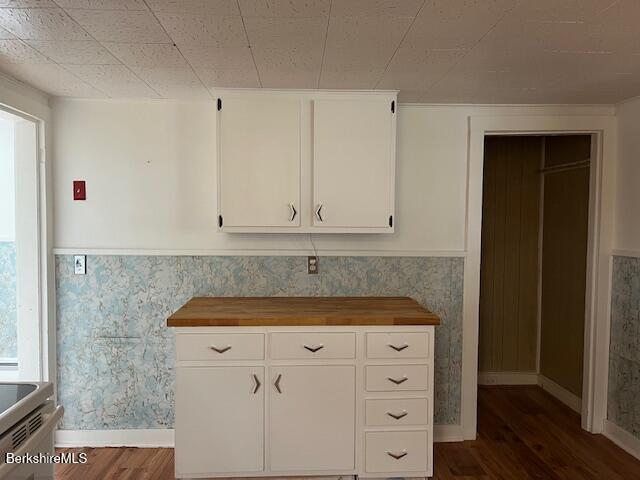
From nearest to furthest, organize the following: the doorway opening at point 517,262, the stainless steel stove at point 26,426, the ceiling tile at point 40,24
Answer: the stainless steel stove at point 26,426, the ceiling tile at point 40,24, the doorway opening at point 517,262

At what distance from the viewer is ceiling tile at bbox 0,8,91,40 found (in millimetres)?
1643

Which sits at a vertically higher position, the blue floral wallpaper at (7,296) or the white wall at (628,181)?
the white wall at (628,181)

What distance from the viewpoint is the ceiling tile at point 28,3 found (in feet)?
5.13

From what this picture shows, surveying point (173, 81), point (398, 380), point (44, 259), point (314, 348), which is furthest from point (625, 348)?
point (44, 259)

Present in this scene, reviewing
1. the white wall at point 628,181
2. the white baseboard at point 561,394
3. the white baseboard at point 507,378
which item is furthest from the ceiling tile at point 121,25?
the white baseboard at point 561,394

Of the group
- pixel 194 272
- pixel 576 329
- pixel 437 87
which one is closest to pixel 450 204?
pixel 437 87

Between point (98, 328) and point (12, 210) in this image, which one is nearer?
point (98, 328)

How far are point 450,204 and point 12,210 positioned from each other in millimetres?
3092

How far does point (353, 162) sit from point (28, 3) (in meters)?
1.63

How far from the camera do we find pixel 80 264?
284 centimetres

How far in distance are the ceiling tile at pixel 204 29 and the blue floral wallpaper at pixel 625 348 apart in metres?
2.61

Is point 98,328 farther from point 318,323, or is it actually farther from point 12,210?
point 318,323

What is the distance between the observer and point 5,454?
1.18 meters

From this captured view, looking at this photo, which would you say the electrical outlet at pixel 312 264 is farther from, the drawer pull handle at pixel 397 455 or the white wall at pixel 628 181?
the white wall at pixel 628 181
